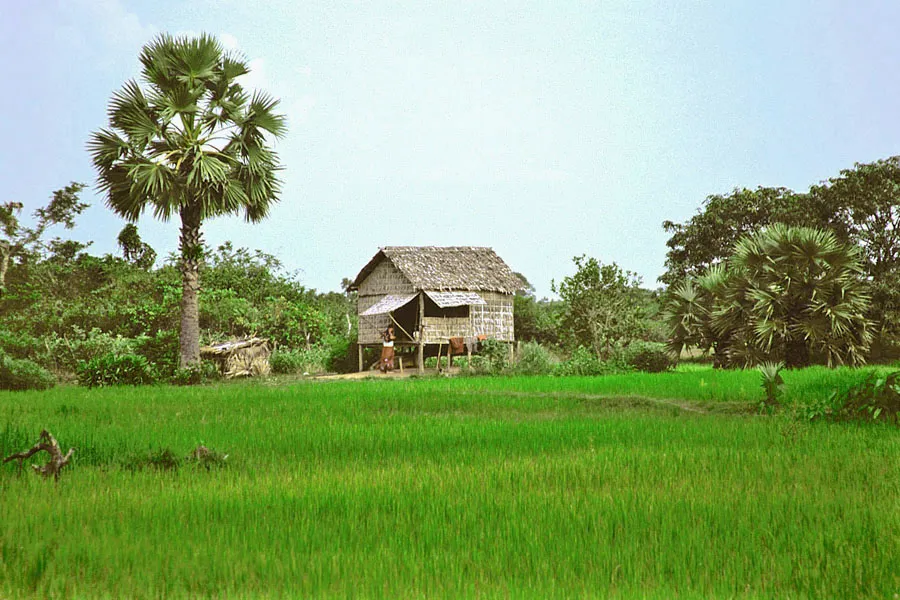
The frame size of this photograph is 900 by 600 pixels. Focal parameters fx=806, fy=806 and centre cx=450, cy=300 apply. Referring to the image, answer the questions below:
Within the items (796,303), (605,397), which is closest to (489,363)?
(796,303)

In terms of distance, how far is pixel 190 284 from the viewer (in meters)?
23.8

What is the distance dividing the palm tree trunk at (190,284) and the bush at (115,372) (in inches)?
80.4

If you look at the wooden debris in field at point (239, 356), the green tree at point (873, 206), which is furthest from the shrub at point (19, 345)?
the green tree at point (873, 206)

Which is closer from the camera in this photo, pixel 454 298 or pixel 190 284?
pixel 190 284

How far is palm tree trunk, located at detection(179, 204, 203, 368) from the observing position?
23.1 m

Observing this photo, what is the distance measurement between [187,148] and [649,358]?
15015 mm

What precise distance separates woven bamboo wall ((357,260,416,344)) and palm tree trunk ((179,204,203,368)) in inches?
383

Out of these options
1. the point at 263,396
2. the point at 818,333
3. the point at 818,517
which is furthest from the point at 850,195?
the point at 818,517

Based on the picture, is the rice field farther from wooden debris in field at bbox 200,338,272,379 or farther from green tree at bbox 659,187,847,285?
green tree at bbox 659,187,847,285

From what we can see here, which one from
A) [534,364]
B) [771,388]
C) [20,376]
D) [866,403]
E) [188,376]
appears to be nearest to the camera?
[866,403]

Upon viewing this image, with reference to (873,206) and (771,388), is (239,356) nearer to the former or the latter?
(771,388)

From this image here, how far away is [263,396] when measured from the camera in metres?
15.7

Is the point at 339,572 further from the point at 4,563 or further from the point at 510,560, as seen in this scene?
the point at 4,563

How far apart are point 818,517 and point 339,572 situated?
3.20m
